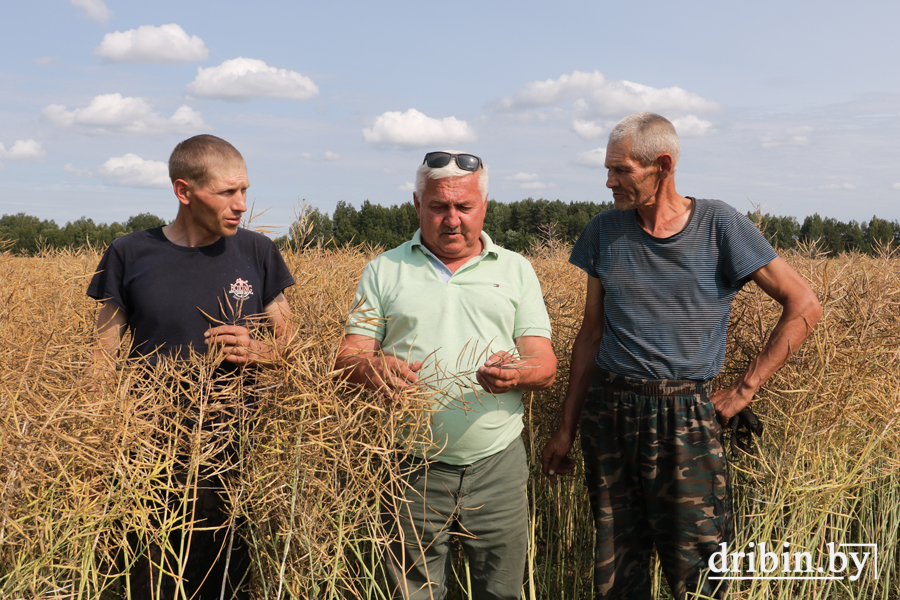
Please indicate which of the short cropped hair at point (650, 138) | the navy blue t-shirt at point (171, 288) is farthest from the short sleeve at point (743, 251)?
the navy blue t-shirt at point (171, 288)

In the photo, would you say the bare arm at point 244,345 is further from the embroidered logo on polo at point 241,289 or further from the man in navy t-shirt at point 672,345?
the man in navy t-shirt at point 672,345

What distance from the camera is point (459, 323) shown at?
2002 mm

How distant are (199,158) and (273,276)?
0.50 metres

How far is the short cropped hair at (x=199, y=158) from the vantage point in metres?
2.04

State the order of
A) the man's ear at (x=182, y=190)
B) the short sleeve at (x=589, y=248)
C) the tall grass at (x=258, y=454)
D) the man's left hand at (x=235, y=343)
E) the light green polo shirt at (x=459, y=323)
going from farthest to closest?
1. the short sleeve at (x=589, y=248)
2. the man's ear at (x=182, y=190)
3. the light green polo shirt at (x=459, y=323)
4. the man's left hand at (x=235, y=343)
5. the tall grass at (x=258, y=454)

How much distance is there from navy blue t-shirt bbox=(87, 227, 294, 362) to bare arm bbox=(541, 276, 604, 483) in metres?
1.28

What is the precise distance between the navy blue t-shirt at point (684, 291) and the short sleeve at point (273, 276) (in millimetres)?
1274

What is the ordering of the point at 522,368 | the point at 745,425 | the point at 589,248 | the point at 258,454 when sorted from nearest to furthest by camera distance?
the point at 258,454
the point at 522,368
the point at 745,425
the point at 589,248

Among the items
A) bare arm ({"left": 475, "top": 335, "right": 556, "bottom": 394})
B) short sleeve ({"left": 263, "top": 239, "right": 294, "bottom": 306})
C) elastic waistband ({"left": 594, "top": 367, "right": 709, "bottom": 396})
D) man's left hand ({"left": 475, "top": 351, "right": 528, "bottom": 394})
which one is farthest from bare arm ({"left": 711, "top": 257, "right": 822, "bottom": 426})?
short sleeve ({"left": 263, "top": 239, "right": 294, "bottom": 306})

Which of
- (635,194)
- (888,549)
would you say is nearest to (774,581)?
(888,549)

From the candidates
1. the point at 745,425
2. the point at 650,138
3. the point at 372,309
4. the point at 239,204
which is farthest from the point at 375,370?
the point at 745,425

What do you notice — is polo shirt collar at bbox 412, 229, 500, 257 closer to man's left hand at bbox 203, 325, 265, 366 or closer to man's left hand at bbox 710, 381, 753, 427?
man's left hand at bbox 203, 325, 265, 366

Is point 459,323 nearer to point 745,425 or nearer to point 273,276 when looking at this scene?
point 273,276

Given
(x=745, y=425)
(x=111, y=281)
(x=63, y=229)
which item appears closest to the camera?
(x=111, y=281)
